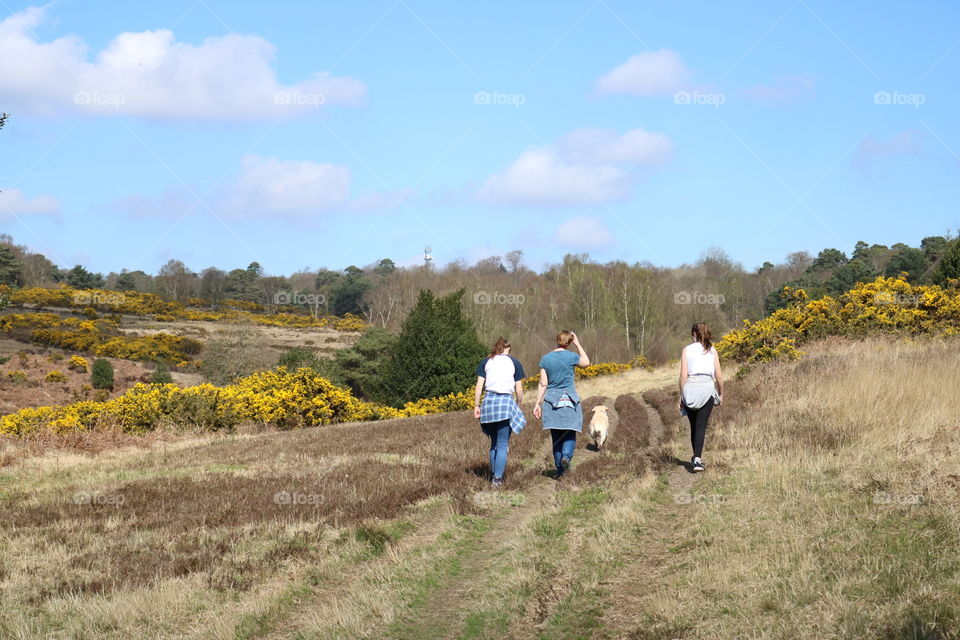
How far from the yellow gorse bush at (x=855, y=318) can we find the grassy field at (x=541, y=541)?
10.6 meters

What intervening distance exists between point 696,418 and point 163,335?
66.0 m

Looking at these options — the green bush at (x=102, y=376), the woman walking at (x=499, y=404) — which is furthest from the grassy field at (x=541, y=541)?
the green bush at (x=102, y=376)

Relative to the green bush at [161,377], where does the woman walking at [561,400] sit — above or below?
above

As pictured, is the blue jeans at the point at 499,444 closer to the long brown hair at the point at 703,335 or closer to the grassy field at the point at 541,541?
the grassy field at the point at 541,541

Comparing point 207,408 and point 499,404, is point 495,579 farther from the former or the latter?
point 207,408

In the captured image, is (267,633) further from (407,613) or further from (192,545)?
(192,545)

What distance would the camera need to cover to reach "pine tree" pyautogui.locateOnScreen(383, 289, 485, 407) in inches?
1660

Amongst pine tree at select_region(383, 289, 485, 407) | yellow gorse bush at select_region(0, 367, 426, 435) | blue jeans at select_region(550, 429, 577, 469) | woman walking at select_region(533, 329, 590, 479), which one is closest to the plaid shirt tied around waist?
woman walking at select_region(533, 329, 590, 479)

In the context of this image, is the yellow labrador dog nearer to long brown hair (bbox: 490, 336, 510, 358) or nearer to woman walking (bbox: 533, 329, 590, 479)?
woman walking (bbox: 533, 329, 590, 479)

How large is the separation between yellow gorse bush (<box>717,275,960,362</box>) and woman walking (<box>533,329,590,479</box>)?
14980 millimetres

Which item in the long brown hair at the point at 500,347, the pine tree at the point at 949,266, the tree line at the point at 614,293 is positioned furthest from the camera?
the tree line at the point at 614,293

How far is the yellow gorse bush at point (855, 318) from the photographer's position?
74.7 ft

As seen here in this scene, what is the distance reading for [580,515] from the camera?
8.55 m

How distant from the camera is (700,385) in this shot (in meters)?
10.6
